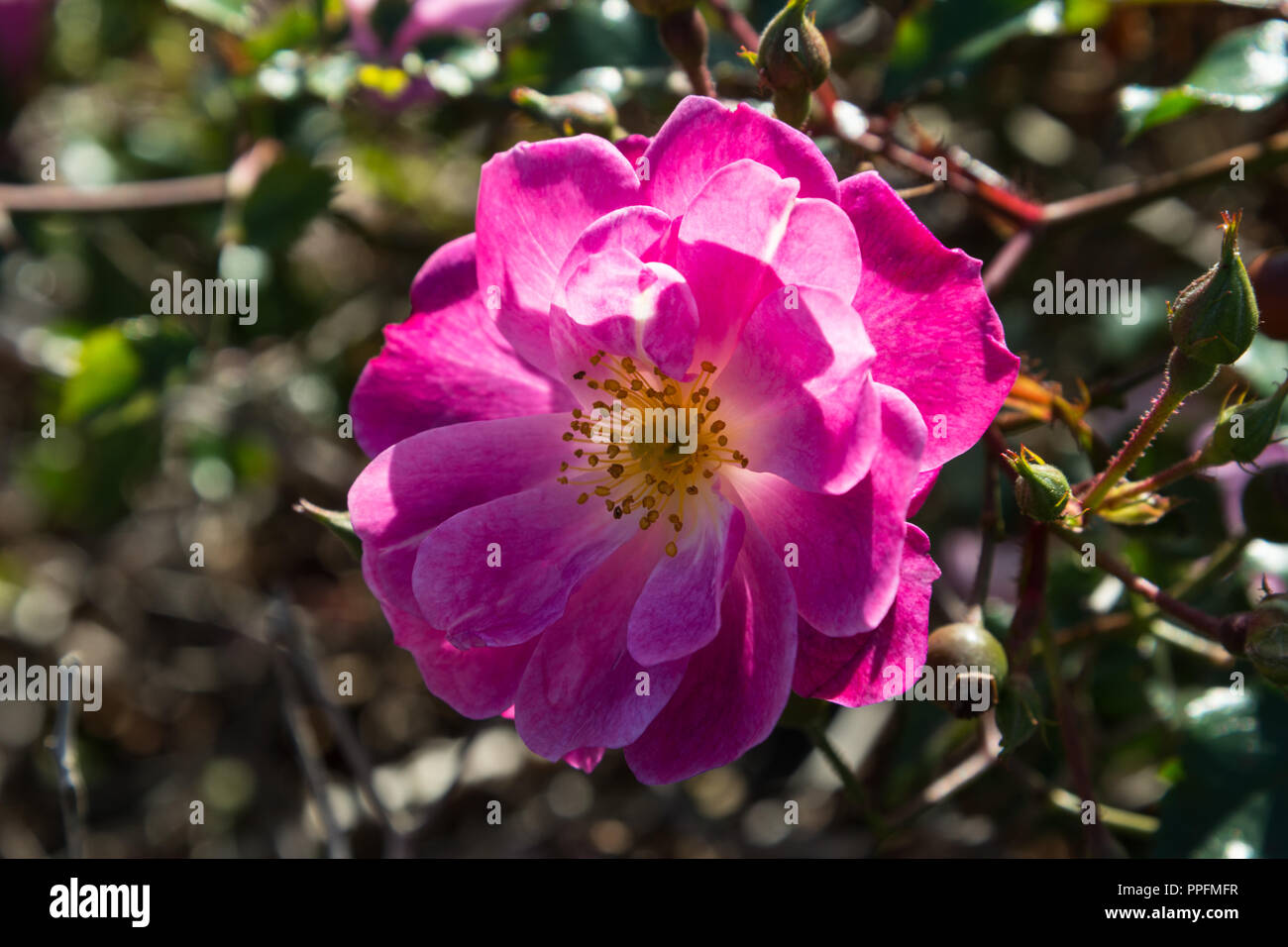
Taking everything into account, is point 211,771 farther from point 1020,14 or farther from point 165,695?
point 1020,14

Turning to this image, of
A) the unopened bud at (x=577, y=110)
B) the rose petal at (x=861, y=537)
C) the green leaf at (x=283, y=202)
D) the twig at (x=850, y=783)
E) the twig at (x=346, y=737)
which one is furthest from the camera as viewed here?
→ the green leaf at (x=283, y=202)

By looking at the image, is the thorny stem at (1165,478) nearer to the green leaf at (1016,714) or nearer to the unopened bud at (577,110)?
the green leaf at (1016,714)

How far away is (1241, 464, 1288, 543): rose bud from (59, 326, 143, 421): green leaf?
218cm

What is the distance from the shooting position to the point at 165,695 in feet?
10.5

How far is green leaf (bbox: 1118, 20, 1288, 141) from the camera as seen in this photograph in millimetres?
1762

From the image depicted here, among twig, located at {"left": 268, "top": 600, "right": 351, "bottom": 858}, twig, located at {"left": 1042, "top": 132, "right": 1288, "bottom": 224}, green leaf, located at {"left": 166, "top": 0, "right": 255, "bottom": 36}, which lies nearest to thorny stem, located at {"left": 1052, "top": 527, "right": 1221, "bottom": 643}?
twig, located at {"left": 1042, "top": 132, "right": 1288, "bottom": 224}

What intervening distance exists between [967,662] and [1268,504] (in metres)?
0.61

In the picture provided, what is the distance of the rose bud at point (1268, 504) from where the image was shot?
151 centimetres

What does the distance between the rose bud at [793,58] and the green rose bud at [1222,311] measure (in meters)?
0.55

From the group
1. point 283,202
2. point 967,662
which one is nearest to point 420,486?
point 967,662
